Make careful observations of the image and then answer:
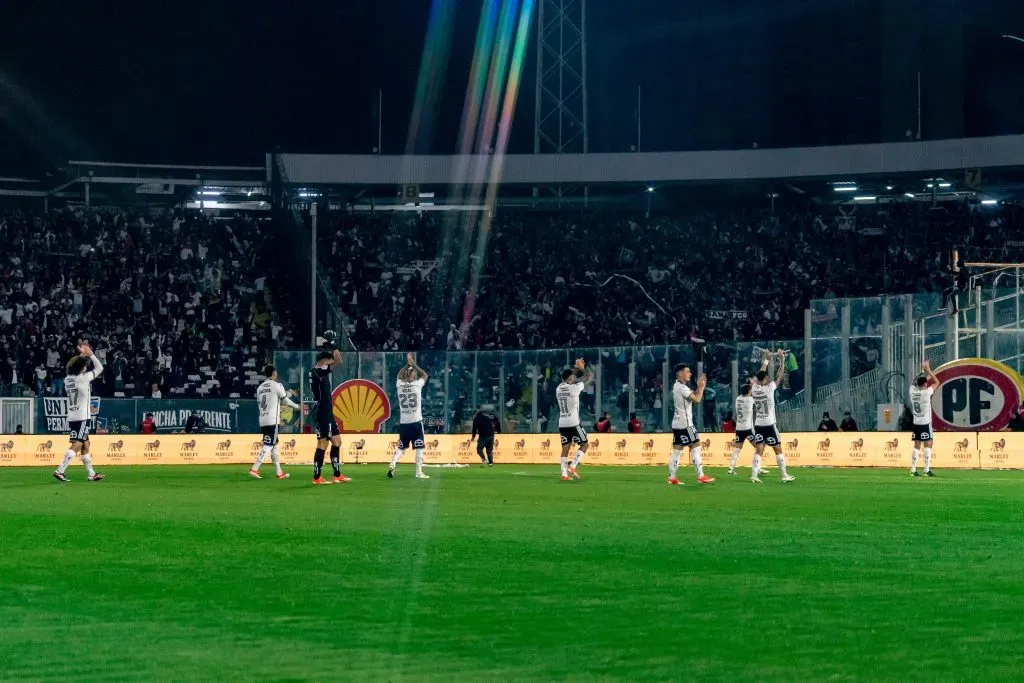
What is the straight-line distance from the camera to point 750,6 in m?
64.6

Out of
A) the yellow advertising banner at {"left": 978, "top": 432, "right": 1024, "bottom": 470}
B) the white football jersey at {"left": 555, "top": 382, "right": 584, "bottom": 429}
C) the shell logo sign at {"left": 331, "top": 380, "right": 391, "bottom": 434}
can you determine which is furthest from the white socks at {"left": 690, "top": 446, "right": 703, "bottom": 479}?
the shell logo sign at {"left": 331, "top": 380, "right": 391, "bottom": 434}

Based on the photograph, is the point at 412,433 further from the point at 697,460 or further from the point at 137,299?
the point at 137,299

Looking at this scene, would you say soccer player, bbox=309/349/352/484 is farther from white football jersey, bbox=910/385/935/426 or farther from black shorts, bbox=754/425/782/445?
white football jersey, bbox=910/385/935/426

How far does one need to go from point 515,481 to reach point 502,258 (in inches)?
1255

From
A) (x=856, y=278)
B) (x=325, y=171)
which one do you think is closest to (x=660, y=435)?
(x=856, y=278)

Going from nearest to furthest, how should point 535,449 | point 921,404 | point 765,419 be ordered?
point 765,419 → point 921,404 → point 535,449

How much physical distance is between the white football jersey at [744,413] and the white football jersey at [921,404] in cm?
355

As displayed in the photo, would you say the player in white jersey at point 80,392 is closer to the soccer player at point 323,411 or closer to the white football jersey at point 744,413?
the soccer player at point 323,411

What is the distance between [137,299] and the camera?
57.5m

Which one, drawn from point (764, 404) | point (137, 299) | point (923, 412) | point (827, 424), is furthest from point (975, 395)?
point (137, 299)

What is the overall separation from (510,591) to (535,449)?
3268 centimetres

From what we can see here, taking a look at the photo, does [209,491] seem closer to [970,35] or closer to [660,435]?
[660,435]

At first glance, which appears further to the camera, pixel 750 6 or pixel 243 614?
pixel 750 6

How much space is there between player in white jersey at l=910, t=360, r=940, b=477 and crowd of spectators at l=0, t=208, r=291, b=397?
26124mm
